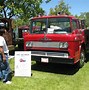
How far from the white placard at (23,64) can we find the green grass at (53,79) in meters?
0.21

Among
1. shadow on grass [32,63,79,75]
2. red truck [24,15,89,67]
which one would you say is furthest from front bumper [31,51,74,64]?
shadow on grass [32,63,79,75]

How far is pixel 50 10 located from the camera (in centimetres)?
4522

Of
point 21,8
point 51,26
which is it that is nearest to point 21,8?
point 21,8

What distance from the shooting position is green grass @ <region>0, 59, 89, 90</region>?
781cm

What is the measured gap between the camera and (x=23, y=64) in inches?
353

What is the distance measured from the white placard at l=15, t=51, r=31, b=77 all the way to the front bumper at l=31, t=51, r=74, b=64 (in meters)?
0.83

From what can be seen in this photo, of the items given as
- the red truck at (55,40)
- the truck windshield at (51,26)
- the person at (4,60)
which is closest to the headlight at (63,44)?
the red truck at (55,40)

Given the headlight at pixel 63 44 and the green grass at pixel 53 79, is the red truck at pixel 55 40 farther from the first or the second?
the green grass at pixel 53 79

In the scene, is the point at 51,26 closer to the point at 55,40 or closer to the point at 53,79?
the point at 55,40

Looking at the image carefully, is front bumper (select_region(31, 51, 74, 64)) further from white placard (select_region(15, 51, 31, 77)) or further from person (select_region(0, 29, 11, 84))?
person (select_region(0, 29, 11, 84))

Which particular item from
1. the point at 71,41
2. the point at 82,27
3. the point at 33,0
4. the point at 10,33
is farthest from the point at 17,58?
the point at 33,0

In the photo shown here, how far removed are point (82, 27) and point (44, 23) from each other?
6.54ft

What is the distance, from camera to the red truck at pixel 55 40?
360 inches

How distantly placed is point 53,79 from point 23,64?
1178mm
